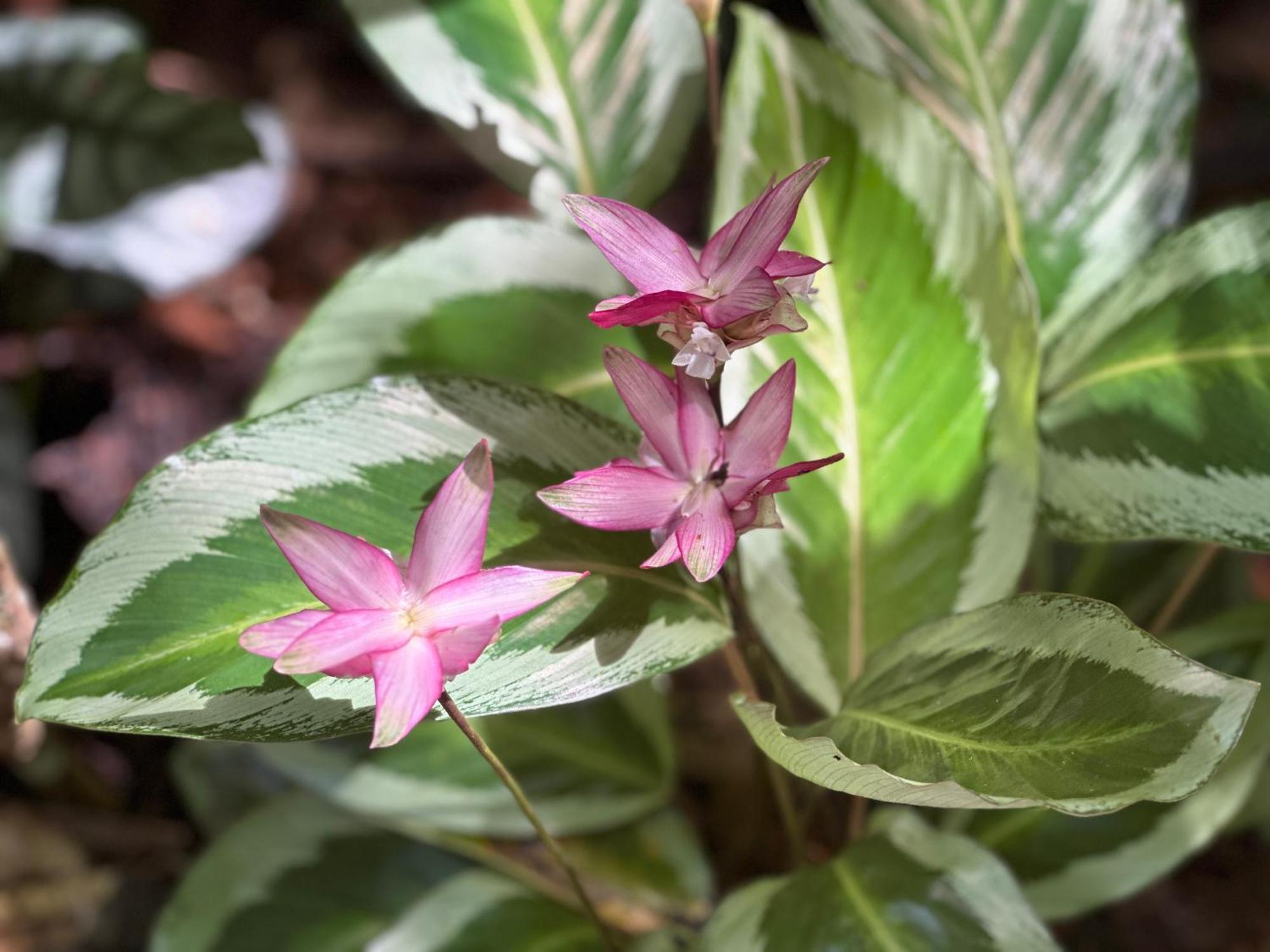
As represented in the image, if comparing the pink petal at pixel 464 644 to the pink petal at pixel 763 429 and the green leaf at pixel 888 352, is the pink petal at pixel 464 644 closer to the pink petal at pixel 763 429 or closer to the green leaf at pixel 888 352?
the pink petal at pixel 763 429

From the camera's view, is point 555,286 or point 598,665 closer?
point 598,665

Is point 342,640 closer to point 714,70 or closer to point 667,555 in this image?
point 667,555

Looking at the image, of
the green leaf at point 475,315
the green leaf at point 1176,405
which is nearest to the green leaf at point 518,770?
the green leaf at point 475,315

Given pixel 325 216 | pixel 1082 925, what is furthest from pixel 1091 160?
pixel 325 216

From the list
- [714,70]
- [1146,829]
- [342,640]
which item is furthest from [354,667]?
[1146,829]

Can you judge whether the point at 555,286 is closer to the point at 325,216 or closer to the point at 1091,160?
the point at 1091,160

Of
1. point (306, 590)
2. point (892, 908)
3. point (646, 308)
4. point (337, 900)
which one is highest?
point (646, 308)

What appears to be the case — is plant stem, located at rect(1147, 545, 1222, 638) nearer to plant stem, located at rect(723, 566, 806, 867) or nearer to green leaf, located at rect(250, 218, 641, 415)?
plant stem, located at rect(723, 566, 806, 867)
